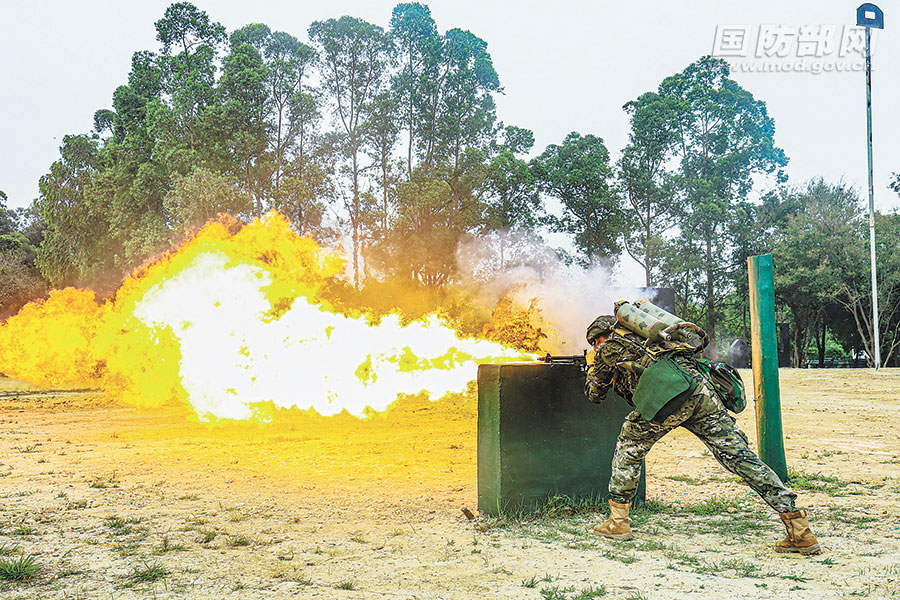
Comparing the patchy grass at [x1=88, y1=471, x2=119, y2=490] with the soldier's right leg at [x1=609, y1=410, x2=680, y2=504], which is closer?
the soldier's right leg at [x1=609, y1=410, x2=680, y2=504]

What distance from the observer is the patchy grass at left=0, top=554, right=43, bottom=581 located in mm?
4402

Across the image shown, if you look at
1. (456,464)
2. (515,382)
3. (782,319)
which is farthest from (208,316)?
(782,319)

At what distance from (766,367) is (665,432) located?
2.53 metres

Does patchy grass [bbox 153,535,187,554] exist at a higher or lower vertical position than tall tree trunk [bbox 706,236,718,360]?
lower

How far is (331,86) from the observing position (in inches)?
1294

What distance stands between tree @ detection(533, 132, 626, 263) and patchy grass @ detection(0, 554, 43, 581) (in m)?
32.5

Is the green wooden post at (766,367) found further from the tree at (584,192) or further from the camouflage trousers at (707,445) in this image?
the tree at (584,192)

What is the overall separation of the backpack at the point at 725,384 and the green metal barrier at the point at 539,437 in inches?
49.8

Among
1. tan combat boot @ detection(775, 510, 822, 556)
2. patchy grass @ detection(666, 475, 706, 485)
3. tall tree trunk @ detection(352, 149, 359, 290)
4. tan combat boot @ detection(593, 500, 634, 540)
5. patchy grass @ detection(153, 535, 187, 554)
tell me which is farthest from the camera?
tall tree trunk @ detection(352, 149, 359, 290)

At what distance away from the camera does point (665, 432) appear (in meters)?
5.26


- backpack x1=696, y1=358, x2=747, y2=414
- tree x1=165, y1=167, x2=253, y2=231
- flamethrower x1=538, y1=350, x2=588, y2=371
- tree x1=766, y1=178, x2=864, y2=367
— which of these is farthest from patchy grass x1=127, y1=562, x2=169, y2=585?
tree x1=766, y1=178, x2=864, y2=367

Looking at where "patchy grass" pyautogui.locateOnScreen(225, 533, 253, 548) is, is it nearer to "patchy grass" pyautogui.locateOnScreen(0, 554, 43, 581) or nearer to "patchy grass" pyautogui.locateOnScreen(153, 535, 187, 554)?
"patchy grass" pyautogui.locateOnScreen(153, 535, 187, 554)

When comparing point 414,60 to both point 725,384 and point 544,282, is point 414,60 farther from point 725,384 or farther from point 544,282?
point 725,384

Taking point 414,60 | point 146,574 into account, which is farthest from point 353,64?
point 146,574
